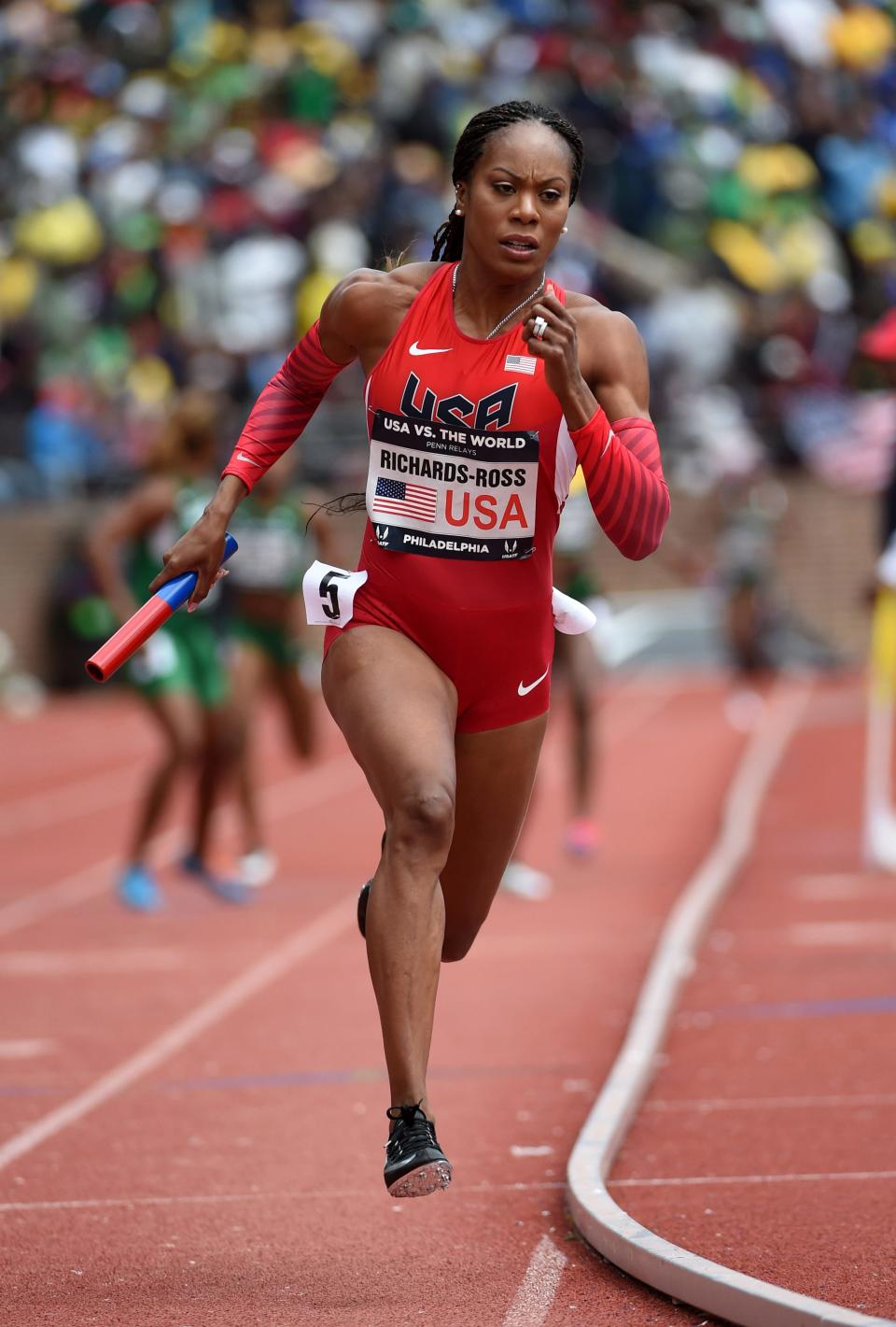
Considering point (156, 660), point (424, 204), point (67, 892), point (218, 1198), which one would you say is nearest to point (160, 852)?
point (67, 892)

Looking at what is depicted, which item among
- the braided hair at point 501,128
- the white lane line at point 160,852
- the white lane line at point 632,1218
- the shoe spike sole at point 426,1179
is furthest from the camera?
the white lane line at point 160,852

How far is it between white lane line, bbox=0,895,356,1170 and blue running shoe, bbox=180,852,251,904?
20.9 inches

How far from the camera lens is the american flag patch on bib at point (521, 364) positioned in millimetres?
4355

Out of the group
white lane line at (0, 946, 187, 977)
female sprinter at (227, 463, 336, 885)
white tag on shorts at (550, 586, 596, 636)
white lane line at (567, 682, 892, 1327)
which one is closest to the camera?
white lane line at (567, 682, 892, 1327)

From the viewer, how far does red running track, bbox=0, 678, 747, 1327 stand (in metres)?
4.22

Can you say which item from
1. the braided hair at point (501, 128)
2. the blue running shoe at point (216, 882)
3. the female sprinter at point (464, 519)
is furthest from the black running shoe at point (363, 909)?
the blue running shoe at point (216, 882)

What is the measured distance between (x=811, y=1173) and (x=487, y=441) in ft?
Result: 6.18

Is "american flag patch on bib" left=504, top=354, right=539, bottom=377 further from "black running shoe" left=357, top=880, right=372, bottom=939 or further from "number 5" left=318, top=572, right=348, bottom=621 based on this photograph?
"black running shoe" left=357, top=880, right=372, bottom=939

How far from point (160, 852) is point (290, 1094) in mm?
6738

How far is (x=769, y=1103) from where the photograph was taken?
5.90 m

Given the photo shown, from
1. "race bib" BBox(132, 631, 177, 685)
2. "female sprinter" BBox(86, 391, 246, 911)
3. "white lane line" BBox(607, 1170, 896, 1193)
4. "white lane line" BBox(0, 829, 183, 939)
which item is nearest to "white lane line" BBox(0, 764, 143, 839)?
"white lane line" BBox(0, 829, 183, 939)

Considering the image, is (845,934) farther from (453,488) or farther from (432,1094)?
(453,488)

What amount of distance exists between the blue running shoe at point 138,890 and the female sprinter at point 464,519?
5.94 metres

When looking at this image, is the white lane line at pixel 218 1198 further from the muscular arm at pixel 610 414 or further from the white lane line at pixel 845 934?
the white lane line at pixel 845 934
